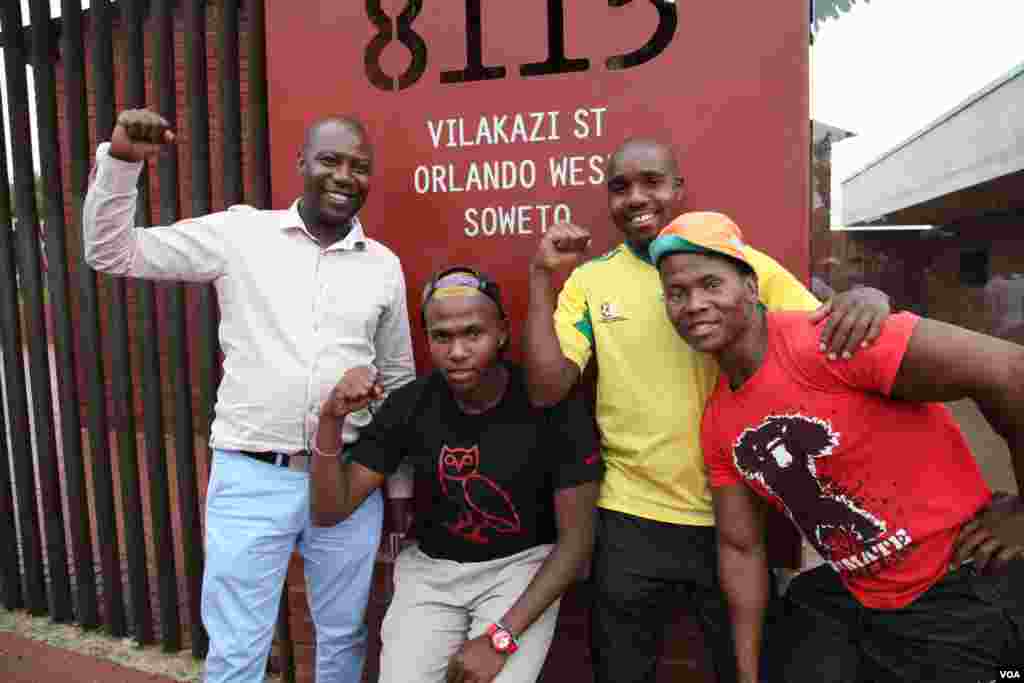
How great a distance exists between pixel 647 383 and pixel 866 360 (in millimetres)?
646

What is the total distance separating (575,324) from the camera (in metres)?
2.33

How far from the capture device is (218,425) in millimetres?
2375

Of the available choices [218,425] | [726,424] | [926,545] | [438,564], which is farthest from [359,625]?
[926,545]

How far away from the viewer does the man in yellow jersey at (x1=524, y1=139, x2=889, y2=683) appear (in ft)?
7.20

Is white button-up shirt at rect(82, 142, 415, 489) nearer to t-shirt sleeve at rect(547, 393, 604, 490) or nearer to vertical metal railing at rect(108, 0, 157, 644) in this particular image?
t-shirt sleeve at rect(547, 393, 604, 490)

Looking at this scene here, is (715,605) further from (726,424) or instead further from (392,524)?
(392,524)

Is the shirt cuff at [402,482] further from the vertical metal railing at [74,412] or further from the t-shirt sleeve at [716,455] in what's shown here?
the vertical metal railing at [74,412]

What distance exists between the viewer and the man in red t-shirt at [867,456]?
185 centimetres

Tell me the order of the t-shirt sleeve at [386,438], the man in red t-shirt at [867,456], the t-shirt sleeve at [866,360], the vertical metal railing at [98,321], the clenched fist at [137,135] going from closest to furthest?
the t-shirt sleeve at [866,360], the man in red t-shirt at [867,456], the clenched fist at [137,135], the t-shirt sleeve at [386,438], the vertical metal railing at [98,321]

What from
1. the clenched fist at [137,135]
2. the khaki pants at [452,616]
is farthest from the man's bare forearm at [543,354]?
the clenched fist at [137,135]

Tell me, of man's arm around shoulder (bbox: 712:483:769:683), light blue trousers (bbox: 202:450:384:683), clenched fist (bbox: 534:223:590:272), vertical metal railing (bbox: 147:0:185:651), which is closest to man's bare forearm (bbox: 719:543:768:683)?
man's arm around shoulder (bbox: 712:483:769:683)

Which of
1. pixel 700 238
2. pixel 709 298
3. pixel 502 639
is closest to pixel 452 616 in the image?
pixel 502 639

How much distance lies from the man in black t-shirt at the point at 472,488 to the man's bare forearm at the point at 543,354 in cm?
12

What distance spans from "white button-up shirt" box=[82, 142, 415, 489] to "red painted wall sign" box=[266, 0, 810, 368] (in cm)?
52
